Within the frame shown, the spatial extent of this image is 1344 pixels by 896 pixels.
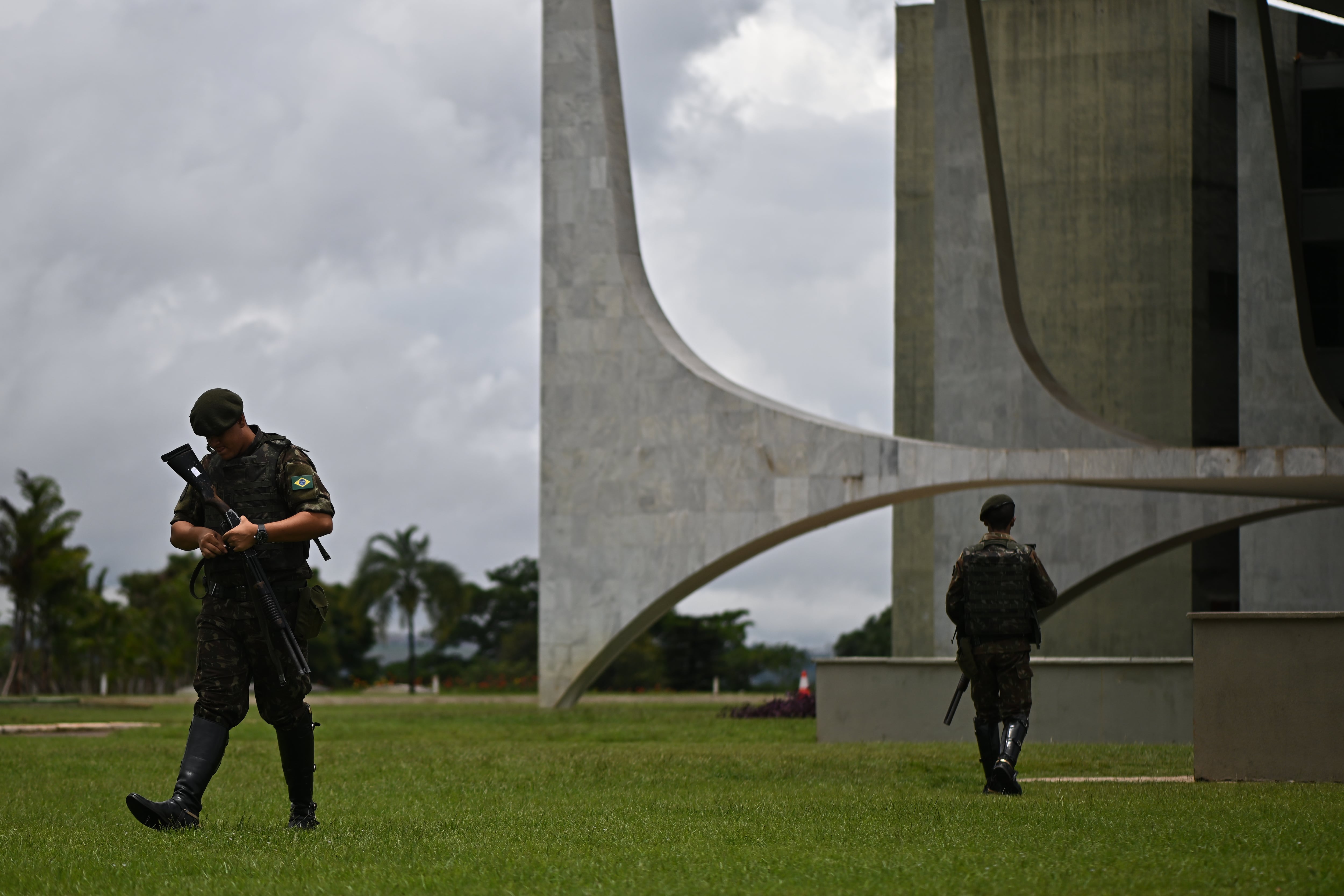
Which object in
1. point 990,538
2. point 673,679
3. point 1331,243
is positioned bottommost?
point 673,679

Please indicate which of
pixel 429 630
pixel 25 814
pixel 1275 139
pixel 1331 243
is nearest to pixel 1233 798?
pixel 25 814

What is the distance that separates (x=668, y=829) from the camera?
6059mm

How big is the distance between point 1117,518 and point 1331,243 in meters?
9.71

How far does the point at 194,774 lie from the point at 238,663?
442 mm

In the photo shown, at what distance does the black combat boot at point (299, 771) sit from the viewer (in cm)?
612

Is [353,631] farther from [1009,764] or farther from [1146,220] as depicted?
[1009,764]

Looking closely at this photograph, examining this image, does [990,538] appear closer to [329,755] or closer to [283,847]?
[283,847]

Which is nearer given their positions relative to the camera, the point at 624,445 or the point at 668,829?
the point at 668,829

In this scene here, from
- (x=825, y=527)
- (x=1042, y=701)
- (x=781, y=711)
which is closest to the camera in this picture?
(x=1042, y=701)

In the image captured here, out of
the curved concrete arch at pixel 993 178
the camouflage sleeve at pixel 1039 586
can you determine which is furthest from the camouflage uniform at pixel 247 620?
the curved concrete arch at pixel 993 178

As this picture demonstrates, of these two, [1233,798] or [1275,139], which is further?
[1275,139]

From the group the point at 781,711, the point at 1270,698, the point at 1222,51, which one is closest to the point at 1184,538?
the point at 781,711

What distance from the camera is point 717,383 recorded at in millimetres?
22906

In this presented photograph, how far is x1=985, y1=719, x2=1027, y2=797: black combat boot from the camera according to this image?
766cm
